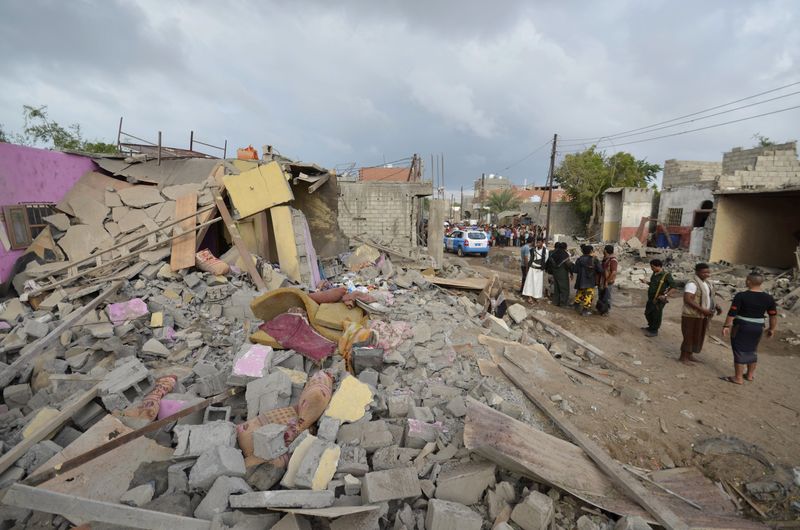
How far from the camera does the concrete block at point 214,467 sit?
258cm

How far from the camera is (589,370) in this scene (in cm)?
557

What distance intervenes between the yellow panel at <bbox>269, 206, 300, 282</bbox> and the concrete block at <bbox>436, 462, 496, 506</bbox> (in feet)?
19.5

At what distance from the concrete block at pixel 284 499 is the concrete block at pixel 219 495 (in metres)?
0.11

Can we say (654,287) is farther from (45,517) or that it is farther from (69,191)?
(69,191)

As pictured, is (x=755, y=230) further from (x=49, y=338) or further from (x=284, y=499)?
(x=49, y=338)

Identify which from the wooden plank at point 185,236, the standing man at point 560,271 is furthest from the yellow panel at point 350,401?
the standing man at point 560,271

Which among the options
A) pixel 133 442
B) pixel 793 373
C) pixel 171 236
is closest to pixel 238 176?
pixel 171 236

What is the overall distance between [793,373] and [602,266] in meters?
3.37

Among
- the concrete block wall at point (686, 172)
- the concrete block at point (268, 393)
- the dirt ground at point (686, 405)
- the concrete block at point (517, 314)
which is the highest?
the concrete block wall at point (686, 172)

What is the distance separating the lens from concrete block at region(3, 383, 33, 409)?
376cm

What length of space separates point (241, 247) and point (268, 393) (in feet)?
13.8

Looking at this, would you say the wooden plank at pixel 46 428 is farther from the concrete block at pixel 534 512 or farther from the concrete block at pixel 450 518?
the concrete block at pixel 534 512

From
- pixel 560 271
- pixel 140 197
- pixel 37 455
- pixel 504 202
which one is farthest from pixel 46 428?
pixel 504 202

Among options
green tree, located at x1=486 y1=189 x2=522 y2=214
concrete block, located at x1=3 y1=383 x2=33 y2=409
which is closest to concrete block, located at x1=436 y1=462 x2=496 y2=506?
concrete block, located at x1=3 y1=383 x2=33 y2=409
